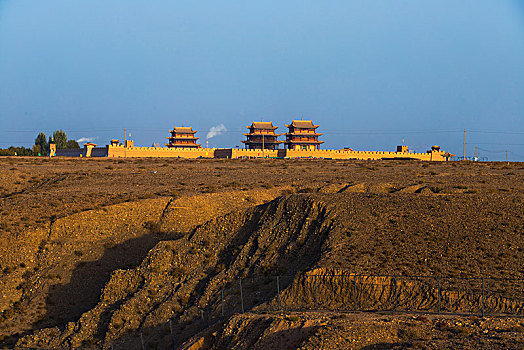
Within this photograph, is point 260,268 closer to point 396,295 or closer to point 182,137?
point 396,295

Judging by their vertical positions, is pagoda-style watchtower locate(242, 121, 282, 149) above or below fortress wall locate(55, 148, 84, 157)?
above

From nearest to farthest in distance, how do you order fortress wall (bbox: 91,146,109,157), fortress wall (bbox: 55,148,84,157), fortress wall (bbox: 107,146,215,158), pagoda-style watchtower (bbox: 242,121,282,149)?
1. fortress wall (bbox: 107,146,215,158)
2. fortress wall (bbox: 91,146,109,157)
3. fortress wall (bbox: 55,148,84,157)
4. pagoda-style watchtower (bbox: 242,121,282,149)

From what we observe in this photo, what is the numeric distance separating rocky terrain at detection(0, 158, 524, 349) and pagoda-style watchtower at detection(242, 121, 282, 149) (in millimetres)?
93145

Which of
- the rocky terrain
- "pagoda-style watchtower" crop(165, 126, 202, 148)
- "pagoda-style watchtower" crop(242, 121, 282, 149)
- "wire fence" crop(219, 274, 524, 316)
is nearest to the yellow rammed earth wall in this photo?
"pagoda-style watchtower" crop(242, 121, 282, 149)

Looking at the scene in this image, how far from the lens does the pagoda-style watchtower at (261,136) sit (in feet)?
501

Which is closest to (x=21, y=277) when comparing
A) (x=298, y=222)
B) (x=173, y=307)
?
(x=173, y=307)

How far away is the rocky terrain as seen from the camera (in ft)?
85.1

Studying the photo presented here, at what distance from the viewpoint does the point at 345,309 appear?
97.3ft

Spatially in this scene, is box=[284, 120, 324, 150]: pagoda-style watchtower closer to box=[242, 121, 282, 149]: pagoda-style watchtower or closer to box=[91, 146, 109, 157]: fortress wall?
box=[242, 121, 282, 149]: pagoda-style watchtower

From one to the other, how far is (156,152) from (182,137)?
116ft

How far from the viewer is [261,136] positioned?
15275cm

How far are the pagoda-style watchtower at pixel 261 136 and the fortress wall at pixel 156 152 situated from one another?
2341cm

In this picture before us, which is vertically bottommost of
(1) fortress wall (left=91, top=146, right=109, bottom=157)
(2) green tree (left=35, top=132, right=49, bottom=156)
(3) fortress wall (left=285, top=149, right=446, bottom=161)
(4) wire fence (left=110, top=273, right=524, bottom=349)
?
(4) wire fence (left=110, top=273, right=524, bottom=349)

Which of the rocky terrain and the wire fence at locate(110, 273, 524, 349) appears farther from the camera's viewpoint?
the wire fence at locate(110, 273, 524, 349)
